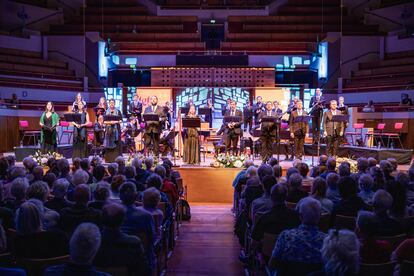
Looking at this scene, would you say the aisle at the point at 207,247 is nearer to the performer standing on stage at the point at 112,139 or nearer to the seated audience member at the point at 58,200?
the seated audience member at the point at 58,200

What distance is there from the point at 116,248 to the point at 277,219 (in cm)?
144

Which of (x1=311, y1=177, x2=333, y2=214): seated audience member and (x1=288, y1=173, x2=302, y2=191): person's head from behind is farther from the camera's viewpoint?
(x1=288, y1=173, x2=302, y2=191): person's head from behind

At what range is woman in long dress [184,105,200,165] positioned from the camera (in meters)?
11.3

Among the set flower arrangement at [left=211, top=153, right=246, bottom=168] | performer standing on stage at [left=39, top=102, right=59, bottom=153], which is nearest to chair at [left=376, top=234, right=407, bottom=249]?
flower arrangement at [left=211, top=153, right=246, bottom=168]

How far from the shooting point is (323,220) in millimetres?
4375

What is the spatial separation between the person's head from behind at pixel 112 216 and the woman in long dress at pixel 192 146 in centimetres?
785

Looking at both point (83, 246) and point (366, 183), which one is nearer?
point (83, 246)

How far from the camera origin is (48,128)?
11.6 metres

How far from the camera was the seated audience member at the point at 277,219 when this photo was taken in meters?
4.09

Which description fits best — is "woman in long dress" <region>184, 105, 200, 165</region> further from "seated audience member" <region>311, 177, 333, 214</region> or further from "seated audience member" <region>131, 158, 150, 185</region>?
"seated audience member" <region>311, 177, 333, 214</region>

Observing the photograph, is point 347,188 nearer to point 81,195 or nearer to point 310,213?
point 310,213

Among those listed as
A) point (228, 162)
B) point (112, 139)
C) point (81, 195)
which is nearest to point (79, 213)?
point (81, 195)

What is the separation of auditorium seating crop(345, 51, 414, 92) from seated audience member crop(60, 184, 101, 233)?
1506cm

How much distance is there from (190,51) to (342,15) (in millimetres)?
7206
